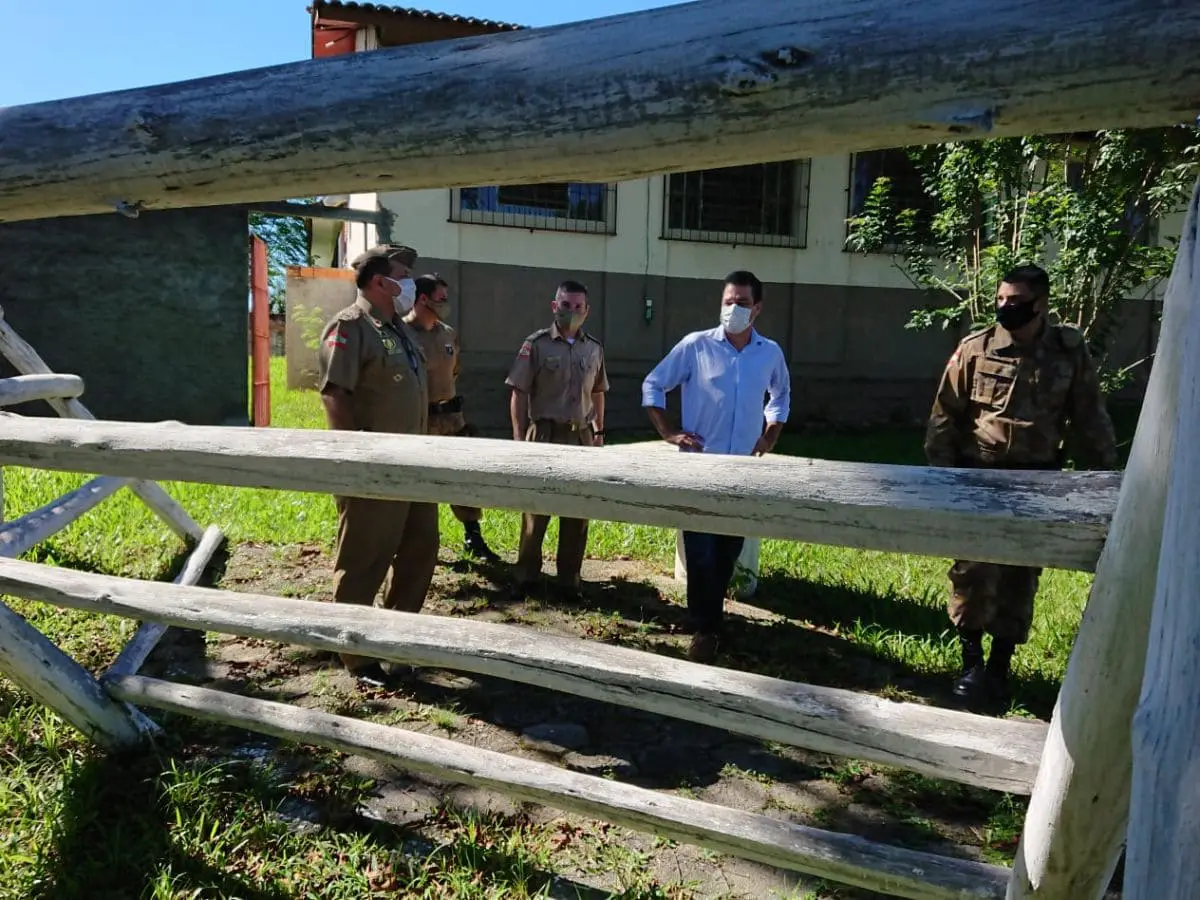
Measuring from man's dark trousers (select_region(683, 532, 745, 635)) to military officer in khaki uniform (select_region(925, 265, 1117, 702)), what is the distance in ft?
3.16

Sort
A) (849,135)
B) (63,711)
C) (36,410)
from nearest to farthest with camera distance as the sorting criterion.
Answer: (849,135)
(63,711)
(36,410)

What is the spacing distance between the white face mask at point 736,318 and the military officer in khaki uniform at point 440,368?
6.11ft

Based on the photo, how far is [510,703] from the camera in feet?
10.6

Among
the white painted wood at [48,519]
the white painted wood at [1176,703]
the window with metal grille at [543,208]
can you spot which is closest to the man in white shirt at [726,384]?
the white painted wood at [48,519]

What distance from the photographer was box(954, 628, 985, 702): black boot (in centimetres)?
342

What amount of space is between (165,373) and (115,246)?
1257 millimetres

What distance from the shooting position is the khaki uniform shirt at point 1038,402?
3355mm

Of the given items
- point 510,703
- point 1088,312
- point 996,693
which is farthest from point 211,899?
point 1088,312

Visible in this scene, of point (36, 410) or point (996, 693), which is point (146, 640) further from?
point (36, 410)

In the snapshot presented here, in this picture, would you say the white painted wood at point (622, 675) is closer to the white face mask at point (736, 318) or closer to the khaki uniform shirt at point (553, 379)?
the white face mask at point (736, 318)

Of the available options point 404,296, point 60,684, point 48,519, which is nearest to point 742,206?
point 404,296

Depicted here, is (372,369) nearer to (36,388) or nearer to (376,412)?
(376,412)

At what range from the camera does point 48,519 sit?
11.3 ft

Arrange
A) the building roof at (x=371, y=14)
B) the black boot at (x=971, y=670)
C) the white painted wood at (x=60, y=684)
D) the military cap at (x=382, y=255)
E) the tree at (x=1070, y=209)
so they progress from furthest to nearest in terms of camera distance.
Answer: the building roof at (x=371, y=14), the tree at (x=1070, y=209), the military cap at (x=382, y=255), the black boot at (x=971, y=670), the white painted wood at (x=60, y=684)
